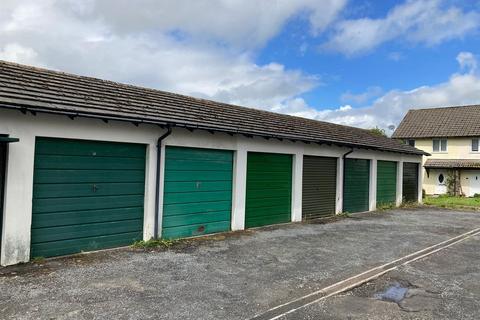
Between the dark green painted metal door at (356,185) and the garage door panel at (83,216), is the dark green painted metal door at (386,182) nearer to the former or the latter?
the dark green painted metal door at (356,185)

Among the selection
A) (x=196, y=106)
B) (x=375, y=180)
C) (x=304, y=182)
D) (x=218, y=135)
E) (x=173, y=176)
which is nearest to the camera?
(x=173, y=176)

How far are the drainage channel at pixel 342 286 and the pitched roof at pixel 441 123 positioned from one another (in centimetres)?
2488

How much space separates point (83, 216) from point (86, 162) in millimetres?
1077

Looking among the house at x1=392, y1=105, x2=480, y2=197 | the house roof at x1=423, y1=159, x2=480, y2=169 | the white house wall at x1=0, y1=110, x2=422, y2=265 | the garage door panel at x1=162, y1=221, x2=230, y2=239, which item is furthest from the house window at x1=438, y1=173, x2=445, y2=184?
the garage door panel at x1=162, y1=221, x2=230, y2=239

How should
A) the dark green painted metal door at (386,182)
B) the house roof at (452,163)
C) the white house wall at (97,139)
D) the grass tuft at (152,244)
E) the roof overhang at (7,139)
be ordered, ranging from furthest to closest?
the house roof at (452,163) → the dark green painted metal door at (386,182) → the grass tuft at (152,244) → the white house wall at (97,139) → the roof overhang at (7,139)

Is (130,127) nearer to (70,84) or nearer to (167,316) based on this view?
(70,84)

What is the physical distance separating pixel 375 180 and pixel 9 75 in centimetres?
1493

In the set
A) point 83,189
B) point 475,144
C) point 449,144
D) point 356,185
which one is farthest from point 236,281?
point 449,144

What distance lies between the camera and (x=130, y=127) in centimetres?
880

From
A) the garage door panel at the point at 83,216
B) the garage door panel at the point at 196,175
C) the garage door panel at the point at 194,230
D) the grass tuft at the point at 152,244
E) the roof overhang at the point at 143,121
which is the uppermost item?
the roof overhang at the point at 143,121

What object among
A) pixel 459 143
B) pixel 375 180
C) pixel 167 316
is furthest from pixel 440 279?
pixel 459 143

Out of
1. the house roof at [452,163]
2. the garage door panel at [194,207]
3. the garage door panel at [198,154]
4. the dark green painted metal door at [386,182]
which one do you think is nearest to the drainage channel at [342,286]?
the garage door panel at [194,207]

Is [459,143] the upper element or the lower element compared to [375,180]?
upper

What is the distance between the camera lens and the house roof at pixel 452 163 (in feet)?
97.5
